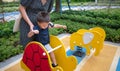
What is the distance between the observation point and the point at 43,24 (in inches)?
95.6

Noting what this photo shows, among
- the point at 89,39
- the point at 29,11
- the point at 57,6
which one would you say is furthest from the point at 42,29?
the point at 57,6

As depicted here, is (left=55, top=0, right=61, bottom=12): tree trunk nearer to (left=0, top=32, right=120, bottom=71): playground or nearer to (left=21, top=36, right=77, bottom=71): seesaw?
(left=0, top=32, right=120, bottom=71): playground

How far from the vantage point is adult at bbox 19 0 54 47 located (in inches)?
89.4

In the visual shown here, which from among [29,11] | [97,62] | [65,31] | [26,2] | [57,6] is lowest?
[65,31]

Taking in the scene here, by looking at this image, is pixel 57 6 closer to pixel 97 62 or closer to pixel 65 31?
pixel 65 31

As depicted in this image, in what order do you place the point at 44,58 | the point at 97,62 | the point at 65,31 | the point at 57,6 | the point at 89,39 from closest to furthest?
1. the point at 44,58
2. the point at 97,62
3. the point at 89,39
4. the point at 65,31
5. the point at 57,6

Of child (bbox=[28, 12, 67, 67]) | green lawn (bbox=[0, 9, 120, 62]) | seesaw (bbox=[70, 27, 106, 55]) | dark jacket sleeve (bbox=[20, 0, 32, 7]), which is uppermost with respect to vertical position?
dark jacket sleeve (bbox=[20, 0, 32, 7])

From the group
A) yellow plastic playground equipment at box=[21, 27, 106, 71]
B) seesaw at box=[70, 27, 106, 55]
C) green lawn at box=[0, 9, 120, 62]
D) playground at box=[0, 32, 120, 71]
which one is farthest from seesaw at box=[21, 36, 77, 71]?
green lawn at box=[0, 9, 120, 62]

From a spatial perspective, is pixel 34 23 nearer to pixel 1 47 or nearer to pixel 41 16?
pixel 41 16

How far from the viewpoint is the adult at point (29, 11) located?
2270 mm

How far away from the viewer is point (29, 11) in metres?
2.38

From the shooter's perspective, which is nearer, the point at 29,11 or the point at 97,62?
the point at 29,11

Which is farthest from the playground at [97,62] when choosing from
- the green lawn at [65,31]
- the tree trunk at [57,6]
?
the tree trunk at [57,6]

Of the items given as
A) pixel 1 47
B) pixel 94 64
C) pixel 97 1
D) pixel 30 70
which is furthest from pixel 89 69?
pixel 97 1
